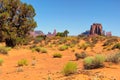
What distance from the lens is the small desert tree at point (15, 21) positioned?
131 ft

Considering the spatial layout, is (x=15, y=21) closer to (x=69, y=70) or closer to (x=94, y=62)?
Answer: (x=94, y=62)

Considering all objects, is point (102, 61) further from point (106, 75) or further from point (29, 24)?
point (29, 24)

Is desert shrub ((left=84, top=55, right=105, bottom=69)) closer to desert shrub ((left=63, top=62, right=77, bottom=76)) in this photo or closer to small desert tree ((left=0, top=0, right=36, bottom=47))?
desert shrub ((left=63, top=62, right=77, bottom=76))

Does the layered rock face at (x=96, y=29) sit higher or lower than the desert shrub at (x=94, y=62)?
higher

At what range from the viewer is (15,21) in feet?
135

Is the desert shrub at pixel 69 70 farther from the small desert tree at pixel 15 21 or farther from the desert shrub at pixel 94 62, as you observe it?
the small desert tree at pixel 15 21

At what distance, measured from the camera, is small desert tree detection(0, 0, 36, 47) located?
3988 centimetres

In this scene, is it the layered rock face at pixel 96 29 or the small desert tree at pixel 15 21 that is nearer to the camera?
the small desert tree at pixel 15 21

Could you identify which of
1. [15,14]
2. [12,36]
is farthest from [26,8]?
[12,36]

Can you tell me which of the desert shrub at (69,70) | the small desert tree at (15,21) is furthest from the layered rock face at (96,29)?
the desert shrub at (69,70)

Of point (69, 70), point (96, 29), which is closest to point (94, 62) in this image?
point (69, 70)

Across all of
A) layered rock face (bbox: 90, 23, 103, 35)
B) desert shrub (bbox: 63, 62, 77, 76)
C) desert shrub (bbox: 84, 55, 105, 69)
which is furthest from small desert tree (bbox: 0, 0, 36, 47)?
layered rock face (bbox: 90, 23, 103, 35)

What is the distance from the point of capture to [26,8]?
1618 inches

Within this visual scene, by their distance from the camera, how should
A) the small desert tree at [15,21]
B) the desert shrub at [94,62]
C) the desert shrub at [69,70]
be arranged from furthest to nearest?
the small desert tree at [15,21] → the desert shrub at [94,62] → the desert shrub at [69,70]
